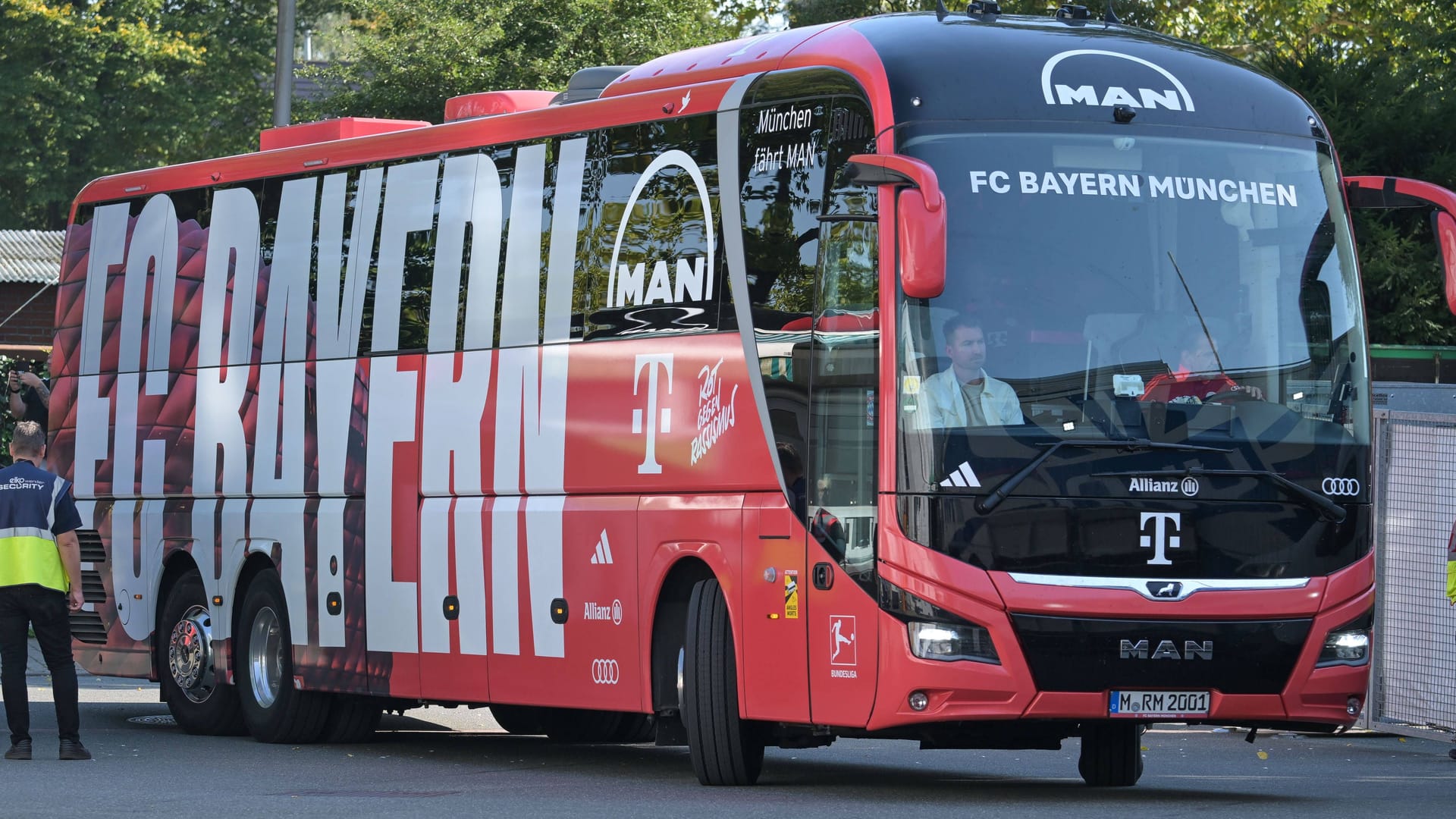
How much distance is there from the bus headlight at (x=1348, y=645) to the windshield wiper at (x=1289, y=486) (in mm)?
504

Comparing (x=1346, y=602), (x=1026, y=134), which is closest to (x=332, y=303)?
(x=1026, y=134)

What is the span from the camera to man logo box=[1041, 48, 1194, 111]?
36.6 feet

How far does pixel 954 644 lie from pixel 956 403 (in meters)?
1.07

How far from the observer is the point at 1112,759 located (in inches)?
502

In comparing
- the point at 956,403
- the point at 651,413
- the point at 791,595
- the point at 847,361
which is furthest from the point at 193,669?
the point at 956,403

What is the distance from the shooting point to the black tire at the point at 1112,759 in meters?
12.6

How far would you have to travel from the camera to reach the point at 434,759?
15.1 metres

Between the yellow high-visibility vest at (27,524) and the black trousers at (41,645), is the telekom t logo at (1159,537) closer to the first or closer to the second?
the black trousers at (41,645)

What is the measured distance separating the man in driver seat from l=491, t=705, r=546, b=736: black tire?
6.80 metres

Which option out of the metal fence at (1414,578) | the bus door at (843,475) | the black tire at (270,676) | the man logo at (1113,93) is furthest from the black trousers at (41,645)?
the metal fence at (1414,578)

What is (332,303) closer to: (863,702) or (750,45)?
(750,45)

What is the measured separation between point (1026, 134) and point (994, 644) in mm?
2366

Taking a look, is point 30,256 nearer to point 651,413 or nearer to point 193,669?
point 193,669

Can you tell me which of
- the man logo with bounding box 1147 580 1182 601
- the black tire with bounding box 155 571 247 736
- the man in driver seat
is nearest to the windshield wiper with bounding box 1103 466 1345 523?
the man in driver seat
